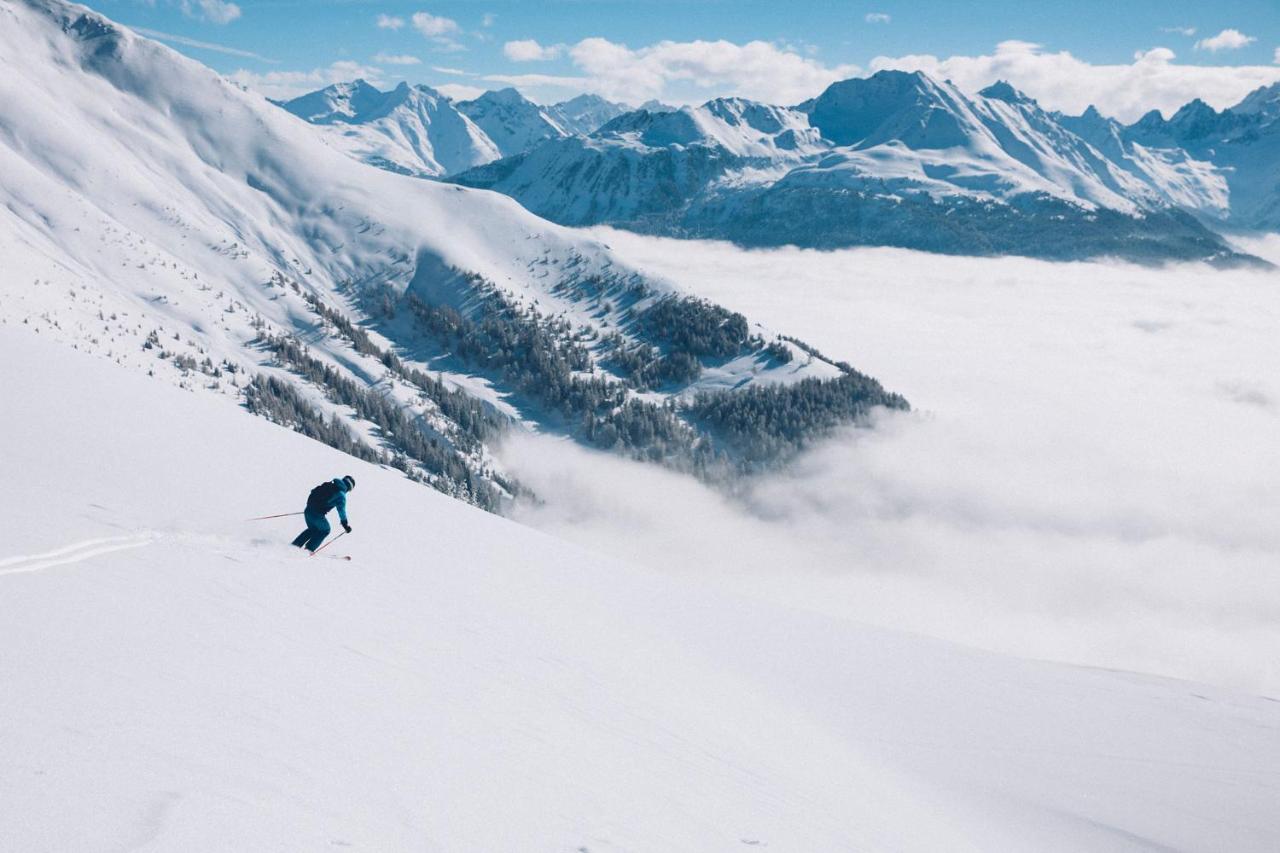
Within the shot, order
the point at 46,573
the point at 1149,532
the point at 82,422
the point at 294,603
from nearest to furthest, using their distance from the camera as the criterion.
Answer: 1. the point at 46,573
2. the point at 294,603
3. the point at 82,422
4. the point at 1149,532

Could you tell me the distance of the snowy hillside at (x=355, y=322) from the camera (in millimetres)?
107000

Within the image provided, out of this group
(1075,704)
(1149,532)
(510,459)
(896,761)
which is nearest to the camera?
(896,761)

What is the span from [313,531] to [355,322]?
174m

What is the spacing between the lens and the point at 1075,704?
62.8 ft

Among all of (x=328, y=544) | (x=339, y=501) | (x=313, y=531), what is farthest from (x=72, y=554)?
(x=328, y=544)

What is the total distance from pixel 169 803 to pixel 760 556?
131m

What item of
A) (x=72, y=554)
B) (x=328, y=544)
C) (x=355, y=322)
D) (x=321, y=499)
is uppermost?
(x=355, y=322)

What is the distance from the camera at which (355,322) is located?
173 metres

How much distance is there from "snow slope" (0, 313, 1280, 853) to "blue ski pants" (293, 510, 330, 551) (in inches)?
24.4

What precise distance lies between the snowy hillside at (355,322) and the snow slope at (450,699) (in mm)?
82849

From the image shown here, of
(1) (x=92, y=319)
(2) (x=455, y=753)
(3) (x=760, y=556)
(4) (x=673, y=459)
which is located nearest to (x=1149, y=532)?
(3) (x=760, y=556)

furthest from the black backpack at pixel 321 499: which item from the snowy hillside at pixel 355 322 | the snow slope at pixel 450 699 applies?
the snowy hillside at pixel 355 322

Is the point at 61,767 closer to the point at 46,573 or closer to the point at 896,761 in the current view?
the point at 46,573

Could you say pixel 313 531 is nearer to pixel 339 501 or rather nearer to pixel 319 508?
pixel 319 508
